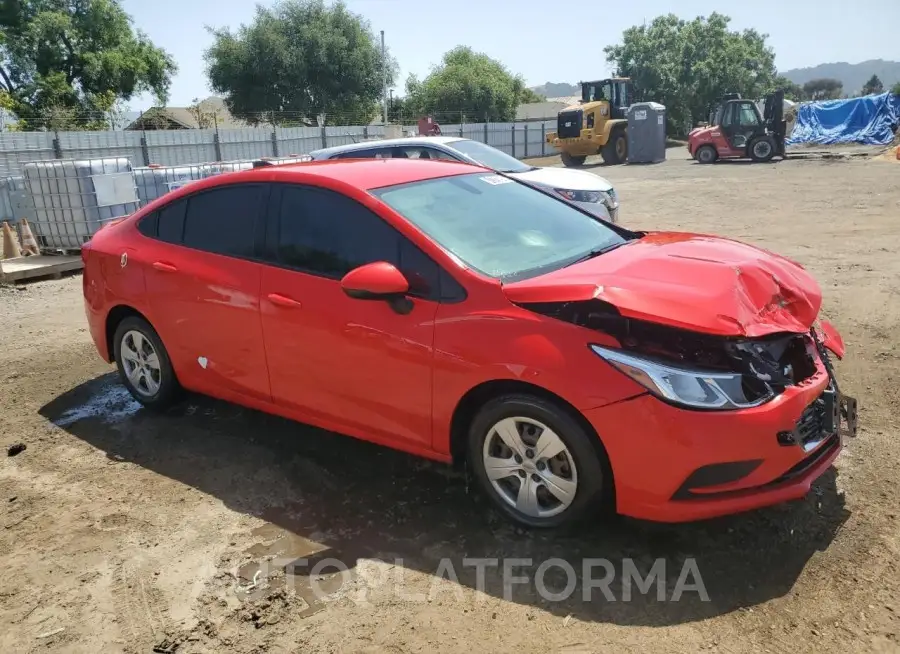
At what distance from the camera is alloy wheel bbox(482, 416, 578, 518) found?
3041 mm

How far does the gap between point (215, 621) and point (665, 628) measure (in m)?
1.74

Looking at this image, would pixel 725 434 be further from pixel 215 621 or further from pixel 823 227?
pixel 823 227

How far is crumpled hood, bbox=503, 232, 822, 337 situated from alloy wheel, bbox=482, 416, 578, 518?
0.58 m

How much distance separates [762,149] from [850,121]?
1263 centimetres

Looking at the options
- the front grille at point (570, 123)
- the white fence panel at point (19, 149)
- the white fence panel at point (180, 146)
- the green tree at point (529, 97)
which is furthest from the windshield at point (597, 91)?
the green tree at point (529, 97)

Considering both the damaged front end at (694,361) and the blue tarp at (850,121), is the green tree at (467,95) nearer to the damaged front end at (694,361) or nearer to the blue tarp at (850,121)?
the blue tarp at (850,121)

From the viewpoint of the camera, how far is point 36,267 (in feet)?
30.7

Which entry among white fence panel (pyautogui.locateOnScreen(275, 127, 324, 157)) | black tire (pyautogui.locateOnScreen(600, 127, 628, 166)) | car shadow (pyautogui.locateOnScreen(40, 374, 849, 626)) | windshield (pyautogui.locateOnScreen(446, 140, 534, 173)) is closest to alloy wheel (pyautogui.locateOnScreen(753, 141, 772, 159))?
black tire (pyautogui.locateOnScreen(600, 127, 628, 166))

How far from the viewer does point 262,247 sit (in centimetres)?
399

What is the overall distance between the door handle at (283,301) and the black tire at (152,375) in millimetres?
1207

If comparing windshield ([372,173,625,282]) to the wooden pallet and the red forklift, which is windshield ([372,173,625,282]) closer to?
the wooden pallet

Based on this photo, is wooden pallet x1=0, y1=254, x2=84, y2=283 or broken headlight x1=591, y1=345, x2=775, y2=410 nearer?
broken headlight x1=591, y1=345, x2=775, y2=410

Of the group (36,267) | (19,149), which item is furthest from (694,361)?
(19,149)

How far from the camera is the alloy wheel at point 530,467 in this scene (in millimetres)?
3041
